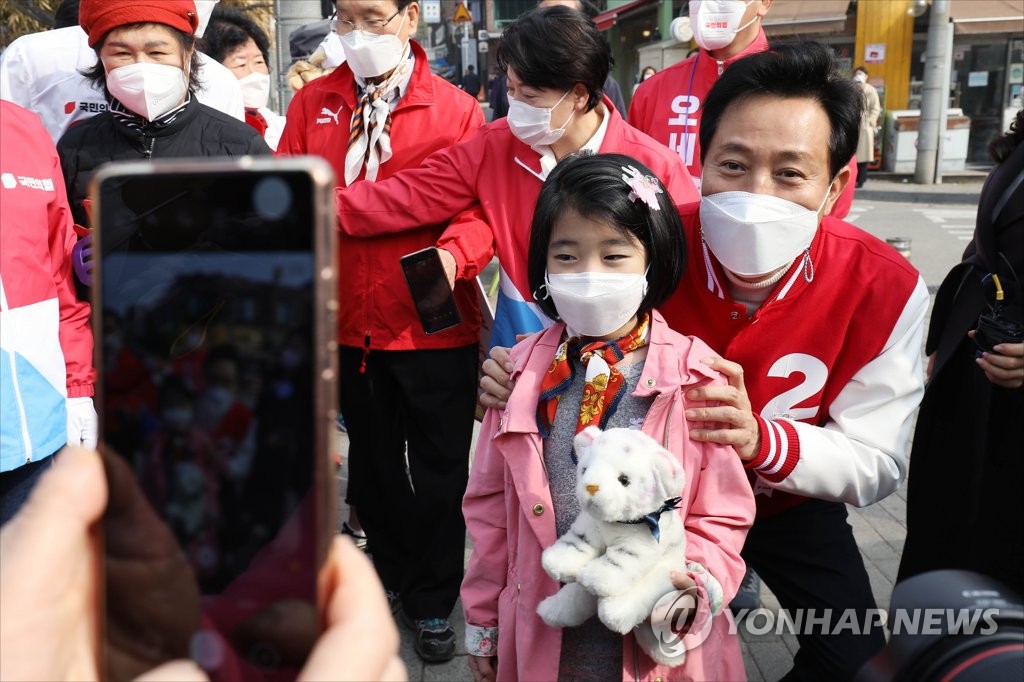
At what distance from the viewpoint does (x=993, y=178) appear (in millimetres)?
2762

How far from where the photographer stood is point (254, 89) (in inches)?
232

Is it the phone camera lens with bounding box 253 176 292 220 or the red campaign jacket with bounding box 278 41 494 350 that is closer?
the phone camera lens with bounding box 253 176 292 220

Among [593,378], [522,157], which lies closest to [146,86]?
[522,157]

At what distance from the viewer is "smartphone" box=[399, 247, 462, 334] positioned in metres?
2.74

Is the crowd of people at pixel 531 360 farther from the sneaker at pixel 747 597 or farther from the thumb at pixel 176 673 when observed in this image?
the sneaker at pixel 747 597

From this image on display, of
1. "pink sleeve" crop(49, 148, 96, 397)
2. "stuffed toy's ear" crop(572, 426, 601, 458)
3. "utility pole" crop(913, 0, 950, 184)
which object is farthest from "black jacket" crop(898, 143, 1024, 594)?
"utility pole" crop(913, 0, 950, 184)

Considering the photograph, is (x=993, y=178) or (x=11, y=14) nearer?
(x=993, y=178)

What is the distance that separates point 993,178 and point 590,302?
1.49 metres

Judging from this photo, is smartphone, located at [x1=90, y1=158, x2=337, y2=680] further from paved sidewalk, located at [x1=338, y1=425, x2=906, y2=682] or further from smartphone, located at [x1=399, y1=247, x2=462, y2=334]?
paved sidewalk, located at [x1=338, y1=425, x2=906, y2=682]

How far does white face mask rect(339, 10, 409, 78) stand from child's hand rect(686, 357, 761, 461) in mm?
1796

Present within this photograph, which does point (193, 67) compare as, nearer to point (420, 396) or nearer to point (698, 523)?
point (420, 396)

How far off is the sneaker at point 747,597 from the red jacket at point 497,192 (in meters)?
1.38

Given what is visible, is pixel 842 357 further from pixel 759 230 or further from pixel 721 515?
pixel 721 515

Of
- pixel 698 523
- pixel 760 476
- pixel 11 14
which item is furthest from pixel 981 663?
pixel 11 14
